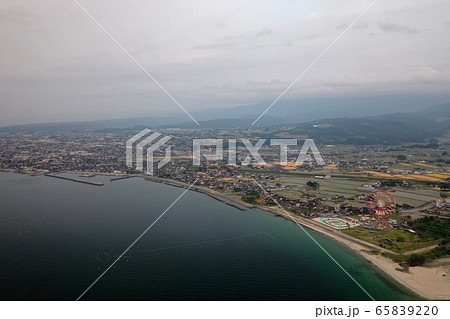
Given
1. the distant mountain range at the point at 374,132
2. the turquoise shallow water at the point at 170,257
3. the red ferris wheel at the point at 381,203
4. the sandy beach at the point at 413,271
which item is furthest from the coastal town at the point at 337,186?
the distant mountain range at the point at 374,132

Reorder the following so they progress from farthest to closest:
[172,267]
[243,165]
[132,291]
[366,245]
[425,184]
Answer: [243,165] → [425,184] → [366,245] → [172,267] → [132,291]

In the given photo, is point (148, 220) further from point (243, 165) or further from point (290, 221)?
point (243, 165)

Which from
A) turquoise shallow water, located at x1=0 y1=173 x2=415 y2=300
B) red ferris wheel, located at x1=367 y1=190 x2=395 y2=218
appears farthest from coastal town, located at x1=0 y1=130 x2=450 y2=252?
turquoise shallow water, located at x1=0 y1=173 x2=415 y2=300

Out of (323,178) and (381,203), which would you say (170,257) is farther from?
(323,178)

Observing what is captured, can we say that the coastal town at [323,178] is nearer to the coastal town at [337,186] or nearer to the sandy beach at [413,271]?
the coastal town at [337,186]

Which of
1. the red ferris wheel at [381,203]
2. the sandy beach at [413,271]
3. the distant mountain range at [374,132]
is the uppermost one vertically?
the distant mountain range at [374,132]

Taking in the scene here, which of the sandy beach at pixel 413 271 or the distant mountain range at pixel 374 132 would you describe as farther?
the distant mountain range at pixel 374 132

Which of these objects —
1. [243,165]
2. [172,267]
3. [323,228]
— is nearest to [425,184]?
[323,228]

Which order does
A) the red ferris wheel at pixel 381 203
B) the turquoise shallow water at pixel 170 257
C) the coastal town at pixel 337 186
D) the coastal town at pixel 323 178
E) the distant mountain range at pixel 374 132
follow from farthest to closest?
the distant mountain range at pixel 374 132 → the red ferris wheel at pixel 381 203 → the coastal town at pixel 323 178 → the coastal town at pixel 337 186 → the turquoise shallow water at pixel 170 257

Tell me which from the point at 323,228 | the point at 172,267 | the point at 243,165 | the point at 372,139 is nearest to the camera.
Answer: the point at 172,267
